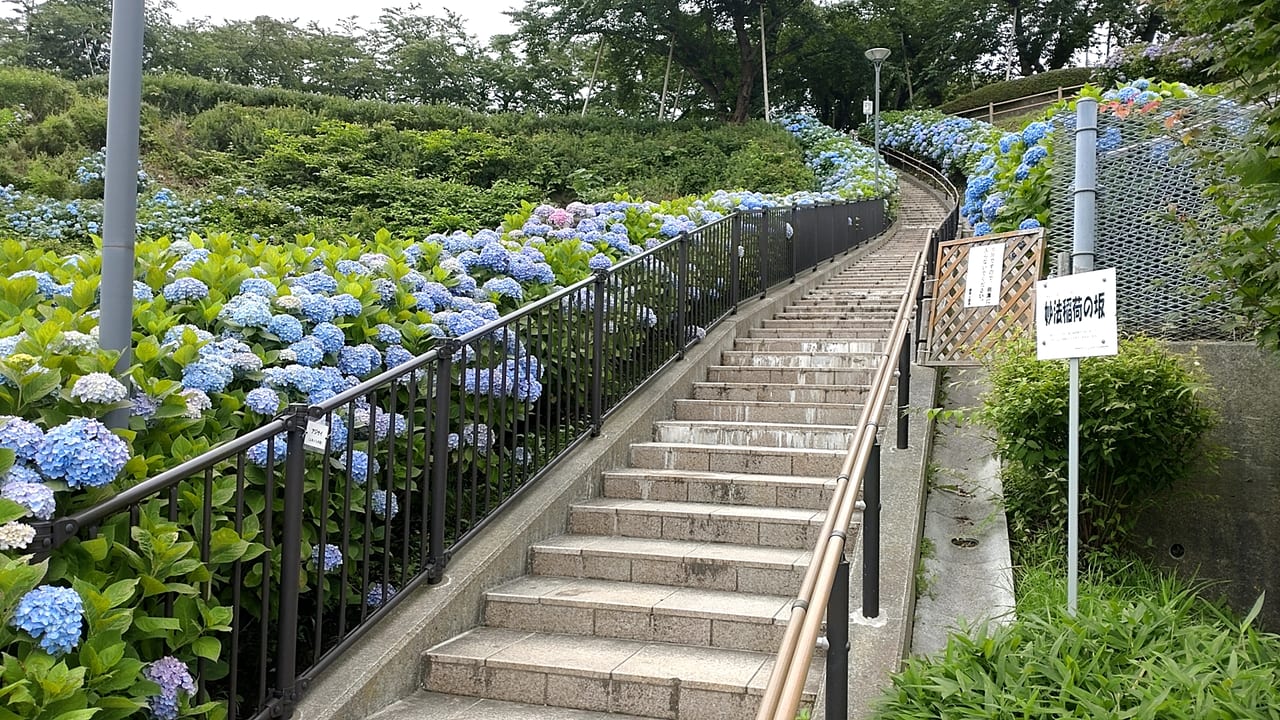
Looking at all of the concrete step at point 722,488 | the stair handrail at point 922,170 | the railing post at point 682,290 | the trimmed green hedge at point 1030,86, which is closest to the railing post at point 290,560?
the concrete step at point 722,488

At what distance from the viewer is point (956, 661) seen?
3074 mm

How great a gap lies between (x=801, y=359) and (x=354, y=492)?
4321 millimetres

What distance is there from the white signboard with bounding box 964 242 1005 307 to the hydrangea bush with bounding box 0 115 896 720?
7.73 ft

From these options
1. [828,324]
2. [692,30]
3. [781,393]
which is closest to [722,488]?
[781,393]

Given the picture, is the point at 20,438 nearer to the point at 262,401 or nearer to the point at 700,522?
the point at 262,401

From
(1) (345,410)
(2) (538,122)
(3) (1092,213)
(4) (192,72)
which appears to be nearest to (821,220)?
(3) (1092,213)

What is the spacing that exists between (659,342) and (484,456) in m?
2.36

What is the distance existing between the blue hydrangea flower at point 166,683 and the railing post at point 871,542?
2309 mm

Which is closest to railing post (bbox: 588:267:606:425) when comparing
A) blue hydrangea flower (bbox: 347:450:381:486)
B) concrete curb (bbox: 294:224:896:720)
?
concrete curb (bbox: 294:224:896:720)

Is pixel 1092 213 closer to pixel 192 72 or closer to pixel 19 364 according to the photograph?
pixel 19 364

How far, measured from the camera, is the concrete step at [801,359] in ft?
22.1

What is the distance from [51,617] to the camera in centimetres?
207

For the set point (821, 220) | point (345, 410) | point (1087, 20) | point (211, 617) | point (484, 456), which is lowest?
point (211, 617)

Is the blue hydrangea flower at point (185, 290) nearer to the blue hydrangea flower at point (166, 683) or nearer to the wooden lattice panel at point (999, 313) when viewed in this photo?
the blue hydrangea flower at point (166, 683)
